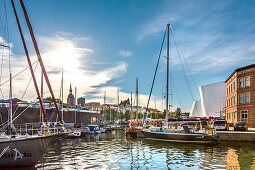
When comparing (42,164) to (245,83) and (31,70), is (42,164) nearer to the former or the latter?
(31,70)

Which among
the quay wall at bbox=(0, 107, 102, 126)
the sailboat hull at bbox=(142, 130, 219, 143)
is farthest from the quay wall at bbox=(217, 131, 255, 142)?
the quay wall at bbox=(0, 107, 102, 126)

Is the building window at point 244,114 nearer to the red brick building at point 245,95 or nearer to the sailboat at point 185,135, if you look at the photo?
the red brick building at point 245,95

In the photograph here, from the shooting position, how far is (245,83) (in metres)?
48.7

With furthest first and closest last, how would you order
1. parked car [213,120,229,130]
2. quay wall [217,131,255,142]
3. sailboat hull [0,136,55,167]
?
parked car [213,120,229,130], quay wall [217,131,255,142], sailboat hull [0,136,55,167]

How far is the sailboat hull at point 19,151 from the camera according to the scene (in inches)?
617

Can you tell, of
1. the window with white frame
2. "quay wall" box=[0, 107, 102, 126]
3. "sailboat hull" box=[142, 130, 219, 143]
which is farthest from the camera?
"quay wall" box=[0, 107, 102, 126]

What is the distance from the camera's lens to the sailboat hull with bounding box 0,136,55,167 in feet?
51.4

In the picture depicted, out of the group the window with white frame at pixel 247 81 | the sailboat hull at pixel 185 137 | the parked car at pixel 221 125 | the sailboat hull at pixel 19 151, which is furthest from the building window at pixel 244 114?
the sailboat hull at pixel 19 151

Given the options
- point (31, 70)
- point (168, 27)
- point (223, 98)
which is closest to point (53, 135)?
point (31, 70)

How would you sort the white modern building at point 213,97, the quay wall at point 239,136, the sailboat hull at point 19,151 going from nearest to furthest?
the sailboat hull at point 19,151 < the quay wall at point 239,136 < the white modern building at point 213,97

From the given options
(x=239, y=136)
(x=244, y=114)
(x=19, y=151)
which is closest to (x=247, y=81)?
(x=244, y=114)

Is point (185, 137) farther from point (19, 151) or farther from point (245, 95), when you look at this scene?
point (245, 95)

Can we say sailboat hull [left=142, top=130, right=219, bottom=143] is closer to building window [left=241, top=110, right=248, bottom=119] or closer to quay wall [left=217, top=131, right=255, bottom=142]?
quay wall [left=217, top=131, right=255, bottom=142]

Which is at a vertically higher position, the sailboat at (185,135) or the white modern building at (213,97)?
the white modern building at (213,97)
